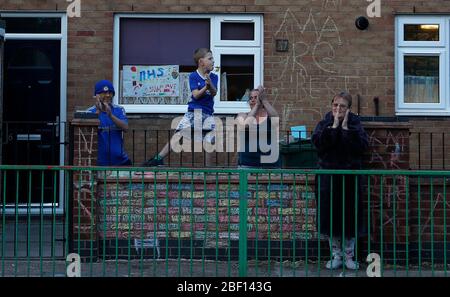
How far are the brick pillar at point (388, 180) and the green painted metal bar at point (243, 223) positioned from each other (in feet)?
3.66

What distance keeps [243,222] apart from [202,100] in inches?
112

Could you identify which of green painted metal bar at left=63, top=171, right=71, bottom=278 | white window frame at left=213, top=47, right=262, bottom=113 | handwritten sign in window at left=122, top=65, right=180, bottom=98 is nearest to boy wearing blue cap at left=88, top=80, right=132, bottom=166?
green painted metal bar at left=63, top=171, right=71, bottom=278

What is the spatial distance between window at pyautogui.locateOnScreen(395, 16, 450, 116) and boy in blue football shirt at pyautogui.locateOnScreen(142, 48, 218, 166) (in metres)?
3.26

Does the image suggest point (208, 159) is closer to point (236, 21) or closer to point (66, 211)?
point (66, 211)

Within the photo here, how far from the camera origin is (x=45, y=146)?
1179 cm

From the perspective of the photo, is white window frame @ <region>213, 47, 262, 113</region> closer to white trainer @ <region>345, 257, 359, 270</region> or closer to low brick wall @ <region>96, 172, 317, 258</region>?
low brick wall @ <region>96, 172, 317, 258</region>

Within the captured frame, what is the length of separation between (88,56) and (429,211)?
18.3ft

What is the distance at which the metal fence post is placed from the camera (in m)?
7.42

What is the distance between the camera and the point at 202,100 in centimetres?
1002

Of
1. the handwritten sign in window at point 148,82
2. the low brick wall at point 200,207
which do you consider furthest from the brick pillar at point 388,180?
the handwritten sign in window at point 148,82

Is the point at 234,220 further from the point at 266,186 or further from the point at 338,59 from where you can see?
the point at 338,59

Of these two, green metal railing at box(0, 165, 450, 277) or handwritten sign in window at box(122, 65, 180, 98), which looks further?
handwritten sign in window at box(122, 65, 180, 98)

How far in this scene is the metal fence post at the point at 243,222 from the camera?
7.42m

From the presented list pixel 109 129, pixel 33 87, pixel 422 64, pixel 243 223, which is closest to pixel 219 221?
pixel 243 223
